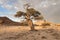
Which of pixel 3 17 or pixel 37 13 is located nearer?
pixel 37 13

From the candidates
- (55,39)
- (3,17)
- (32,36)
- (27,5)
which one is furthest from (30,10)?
(3,17)

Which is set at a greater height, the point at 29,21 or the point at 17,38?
the point at 29,21

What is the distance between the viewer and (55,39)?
854 inches

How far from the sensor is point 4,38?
20938 millimetres

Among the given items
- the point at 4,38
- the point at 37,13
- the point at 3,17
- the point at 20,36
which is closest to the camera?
the point at 4,38

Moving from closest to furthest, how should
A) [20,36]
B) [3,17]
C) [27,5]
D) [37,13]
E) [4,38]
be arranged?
[4,38] < [20,36] < [27,5] < [37,13] < [3,17]

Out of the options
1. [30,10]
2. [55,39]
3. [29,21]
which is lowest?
[55,39]

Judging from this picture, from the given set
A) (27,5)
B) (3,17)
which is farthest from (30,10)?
(3,17)

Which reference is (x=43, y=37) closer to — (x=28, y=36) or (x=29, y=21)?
(x=28, y=36)

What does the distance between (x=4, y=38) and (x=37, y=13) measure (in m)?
8.76

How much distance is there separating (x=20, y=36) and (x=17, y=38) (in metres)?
1.08

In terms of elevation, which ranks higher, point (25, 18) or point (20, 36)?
point (25, 18)

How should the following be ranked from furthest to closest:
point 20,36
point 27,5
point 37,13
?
point 37,13
point 27,5
point 20,36

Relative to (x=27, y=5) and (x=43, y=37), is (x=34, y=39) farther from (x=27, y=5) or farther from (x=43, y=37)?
(x=27, y=5)
